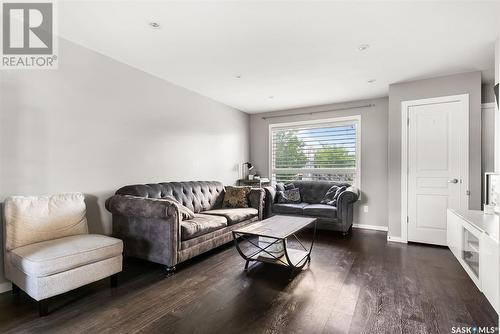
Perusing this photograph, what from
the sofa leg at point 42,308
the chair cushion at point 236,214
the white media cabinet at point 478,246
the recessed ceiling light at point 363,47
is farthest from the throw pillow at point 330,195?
the sofa leg at point 42,308

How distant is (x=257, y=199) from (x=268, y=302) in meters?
2.28

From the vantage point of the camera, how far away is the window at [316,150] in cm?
504

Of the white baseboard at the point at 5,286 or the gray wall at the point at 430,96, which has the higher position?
the gray wall at the point at 430,96

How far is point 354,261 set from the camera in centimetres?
309

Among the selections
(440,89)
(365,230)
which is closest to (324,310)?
(365,230)

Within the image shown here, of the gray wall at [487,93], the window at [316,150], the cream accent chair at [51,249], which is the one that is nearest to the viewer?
the cream accent chair at [51,249]

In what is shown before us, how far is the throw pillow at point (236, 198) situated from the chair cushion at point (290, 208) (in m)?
0.68

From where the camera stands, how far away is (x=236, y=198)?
4301 millimetres

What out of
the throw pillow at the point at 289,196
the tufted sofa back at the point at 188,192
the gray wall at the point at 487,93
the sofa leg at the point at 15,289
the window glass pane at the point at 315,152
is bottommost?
the sofa leg at the point at 15,289

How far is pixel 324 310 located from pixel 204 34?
271 centimetres

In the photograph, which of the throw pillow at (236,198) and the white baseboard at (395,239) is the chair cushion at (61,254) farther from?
the white baseboard at (395,239)

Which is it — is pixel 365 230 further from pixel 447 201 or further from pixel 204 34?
pixel 204 34

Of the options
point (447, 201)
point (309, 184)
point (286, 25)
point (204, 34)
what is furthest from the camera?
point (309, 184)

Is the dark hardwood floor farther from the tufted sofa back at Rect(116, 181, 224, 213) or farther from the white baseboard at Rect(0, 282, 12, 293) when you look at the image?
the tufted sofa back at Rect(116, 181, 224, 213)
